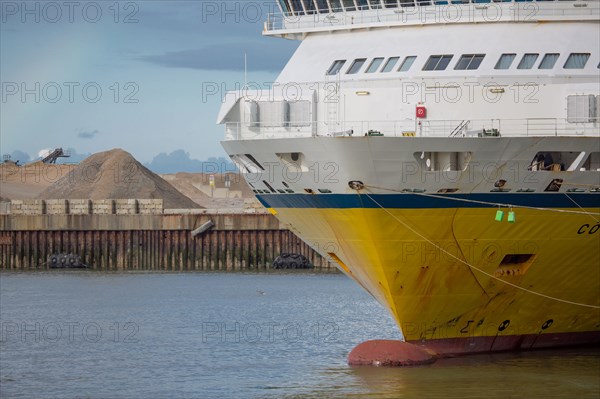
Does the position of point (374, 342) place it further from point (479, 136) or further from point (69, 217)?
point (69, 217)

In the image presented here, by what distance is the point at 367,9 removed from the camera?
32.8 m

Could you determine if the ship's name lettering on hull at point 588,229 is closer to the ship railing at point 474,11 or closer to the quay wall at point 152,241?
the ship railing at point 474,11

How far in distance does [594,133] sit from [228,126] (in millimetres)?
8516

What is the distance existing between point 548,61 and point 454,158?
333cm

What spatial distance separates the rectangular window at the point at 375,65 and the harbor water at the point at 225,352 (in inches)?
275

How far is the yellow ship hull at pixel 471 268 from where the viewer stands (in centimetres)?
3016

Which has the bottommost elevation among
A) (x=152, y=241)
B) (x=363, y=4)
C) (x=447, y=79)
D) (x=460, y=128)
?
(x=152, y=241)

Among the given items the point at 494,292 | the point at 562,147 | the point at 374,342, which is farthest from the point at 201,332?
the point at 562,147

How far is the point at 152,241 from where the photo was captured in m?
77.4

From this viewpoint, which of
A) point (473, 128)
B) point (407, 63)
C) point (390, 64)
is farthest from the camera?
point (390, 64)

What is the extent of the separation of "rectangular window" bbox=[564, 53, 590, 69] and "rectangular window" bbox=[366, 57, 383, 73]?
14.0 ft

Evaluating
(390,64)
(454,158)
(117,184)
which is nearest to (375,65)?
(390,64)

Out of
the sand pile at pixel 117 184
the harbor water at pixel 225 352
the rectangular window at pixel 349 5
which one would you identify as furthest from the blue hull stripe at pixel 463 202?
the sand pile at pixel 117 184

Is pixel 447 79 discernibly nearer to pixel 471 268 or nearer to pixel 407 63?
pixel 407 63
